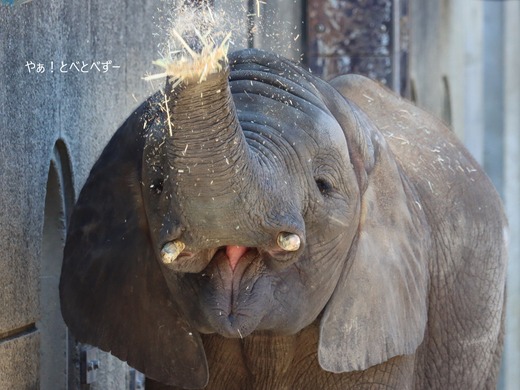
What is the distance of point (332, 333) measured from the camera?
215 inches

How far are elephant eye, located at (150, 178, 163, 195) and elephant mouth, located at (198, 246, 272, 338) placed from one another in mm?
295

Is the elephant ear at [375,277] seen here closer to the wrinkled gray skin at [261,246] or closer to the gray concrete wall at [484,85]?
the wrinkled gray skin at [261,246]

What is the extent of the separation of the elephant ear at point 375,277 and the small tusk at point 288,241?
0.69 metres

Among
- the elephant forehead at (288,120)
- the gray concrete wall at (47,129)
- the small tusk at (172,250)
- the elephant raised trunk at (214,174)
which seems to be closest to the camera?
the elephant raised trunk at (214,174)

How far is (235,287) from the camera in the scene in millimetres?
4898

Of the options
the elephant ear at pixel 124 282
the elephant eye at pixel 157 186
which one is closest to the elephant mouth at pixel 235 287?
the elephant eye at pixel 157 186

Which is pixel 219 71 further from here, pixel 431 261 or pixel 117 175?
pixel 431 261

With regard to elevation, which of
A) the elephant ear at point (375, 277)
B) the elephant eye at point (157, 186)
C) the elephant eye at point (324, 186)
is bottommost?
the elephant ear at point (375, 277)

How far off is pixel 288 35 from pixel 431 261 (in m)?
4.30

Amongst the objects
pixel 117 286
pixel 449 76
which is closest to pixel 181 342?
pixel 117 286

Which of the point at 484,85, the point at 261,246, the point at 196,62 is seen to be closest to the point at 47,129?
the point at 261,246

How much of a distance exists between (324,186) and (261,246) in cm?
49

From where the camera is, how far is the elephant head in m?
4.55

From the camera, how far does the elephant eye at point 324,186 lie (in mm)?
5191
